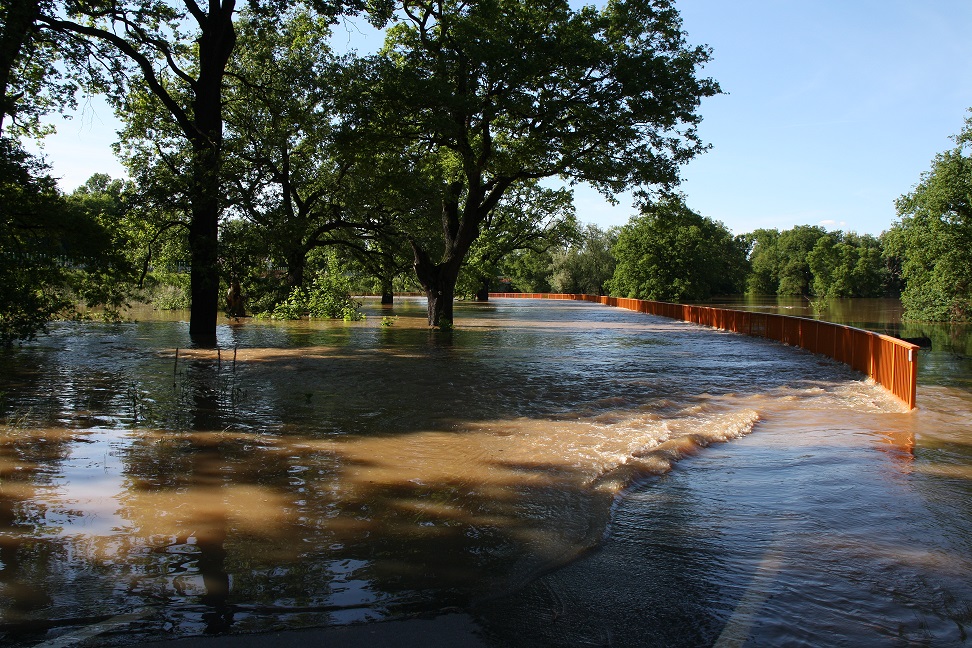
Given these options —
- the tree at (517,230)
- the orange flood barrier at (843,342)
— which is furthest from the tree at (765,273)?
the orange flood barrier at (843,342)

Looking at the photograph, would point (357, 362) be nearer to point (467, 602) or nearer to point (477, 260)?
point (467, 602)

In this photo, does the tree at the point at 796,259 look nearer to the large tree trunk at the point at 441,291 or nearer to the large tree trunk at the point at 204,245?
the large tree trunk at the point at 441,291

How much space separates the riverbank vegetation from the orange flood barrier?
605cm

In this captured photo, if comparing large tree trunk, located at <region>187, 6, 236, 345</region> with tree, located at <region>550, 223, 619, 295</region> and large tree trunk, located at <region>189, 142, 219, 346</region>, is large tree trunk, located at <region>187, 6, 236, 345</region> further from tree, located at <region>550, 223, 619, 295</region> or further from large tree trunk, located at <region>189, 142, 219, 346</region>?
tree, located at <region>550, 223, 619, 295</region>

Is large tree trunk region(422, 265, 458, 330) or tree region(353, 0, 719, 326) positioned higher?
tree region(353, 0, 719, 326)

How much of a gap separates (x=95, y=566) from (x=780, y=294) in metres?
147

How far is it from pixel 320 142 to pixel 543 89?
986cm

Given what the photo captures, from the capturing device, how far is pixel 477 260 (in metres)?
64.4

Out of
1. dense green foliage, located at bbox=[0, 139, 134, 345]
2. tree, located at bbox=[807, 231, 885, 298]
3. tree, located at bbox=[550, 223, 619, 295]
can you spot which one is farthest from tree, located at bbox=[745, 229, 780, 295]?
dense green foliage, located at bbox=[0, 139, 134, 345]

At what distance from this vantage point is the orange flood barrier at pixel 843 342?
1237cm

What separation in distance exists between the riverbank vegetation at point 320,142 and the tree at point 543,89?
8cm

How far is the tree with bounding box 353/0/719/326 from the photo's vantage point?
904 inches

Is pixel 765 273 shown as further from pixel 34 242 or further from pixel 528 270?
pixel 34 242

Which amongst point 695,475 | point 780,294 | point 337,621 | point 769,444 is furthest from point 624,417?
point 780,294
